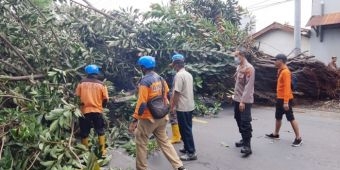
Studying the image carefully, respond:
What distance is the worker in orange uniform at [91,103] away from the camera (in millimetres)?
6148

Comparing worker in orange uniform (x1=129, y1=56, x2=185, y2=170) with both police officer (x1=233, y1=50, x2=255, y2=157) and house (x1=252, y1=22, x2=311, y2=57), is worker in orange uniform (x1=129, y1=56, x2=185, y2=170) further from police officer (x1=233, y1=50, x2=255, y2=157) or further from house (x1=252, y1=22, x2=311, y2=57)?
house (x1=252, y1=22, x2=311, y2=57)

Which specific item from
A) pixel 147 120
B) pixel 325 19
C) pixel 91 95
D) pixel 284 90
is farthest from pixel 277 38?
pixel 147 120

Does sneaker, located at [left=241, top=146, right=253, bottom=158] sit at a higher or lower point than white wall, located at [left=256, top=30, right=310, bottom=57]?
lower

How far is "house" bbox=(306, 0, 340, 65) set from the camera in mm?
16047

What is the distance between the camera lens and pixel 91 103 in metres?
6.14

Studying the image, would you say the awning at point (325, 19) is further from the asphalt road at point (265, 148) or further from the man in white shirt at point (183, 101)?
the man in white shirt at point (183, 101)

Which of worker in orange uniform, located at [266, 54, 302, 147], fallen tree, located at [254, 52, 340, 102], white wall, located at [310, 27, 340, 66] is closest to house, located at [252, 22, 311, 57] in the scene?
white wall, located at [310, 27, 340, 66]

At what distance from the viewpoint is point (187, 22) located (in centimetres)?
1056

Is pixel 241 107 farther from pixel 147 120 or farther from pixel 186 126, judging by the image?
pixel 147 120

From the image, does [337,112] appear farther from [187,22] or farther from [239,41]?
[187,22]

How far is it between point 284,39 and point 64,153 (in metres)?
18.1

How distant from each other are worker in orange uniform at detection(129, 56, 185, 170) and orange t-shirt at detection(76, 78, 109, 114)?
107cm

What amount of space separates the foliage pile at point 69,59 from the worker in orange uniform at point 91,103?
0.68 ft

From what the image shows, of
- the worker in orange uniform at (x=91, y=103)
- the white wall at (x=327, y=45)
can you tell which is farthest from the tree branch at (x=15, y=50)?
the white wall at (x=327, y=45)
